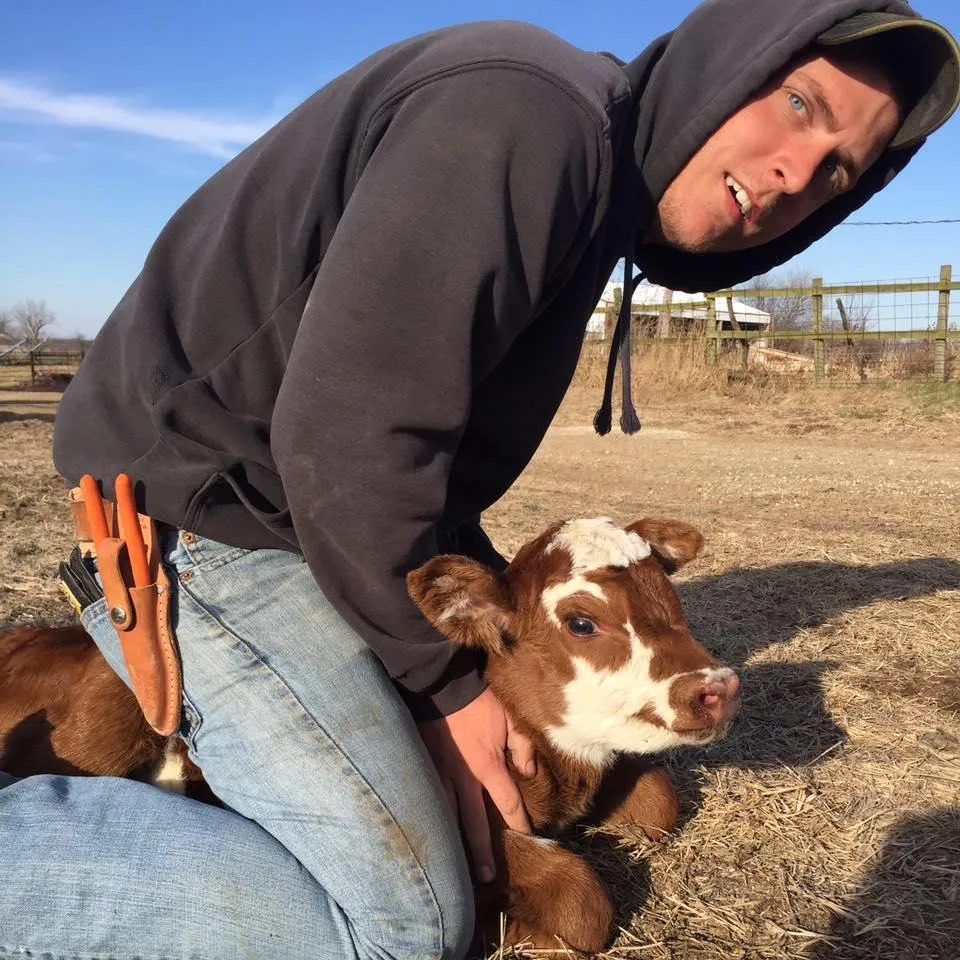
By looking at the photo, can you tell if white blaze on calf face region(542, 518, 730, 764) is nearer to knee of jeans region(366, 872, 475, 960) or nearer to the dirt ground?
the dirt ground

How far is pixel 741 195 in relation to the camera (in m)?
2.82

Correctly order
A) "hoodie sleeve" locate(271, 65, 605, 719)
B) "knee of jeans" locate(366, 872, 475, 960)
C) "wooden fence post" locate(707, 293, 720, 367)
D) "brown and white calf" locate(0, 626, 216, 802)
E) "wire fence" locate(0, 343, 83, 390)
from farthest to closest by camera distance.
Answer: "wire fence" locate(0, 343, 83, 390) → "wooden fence post" locate(707, 293, 720, 367) → "brown and white calf" locate(0, 626, 216, 802) → "knee of jeans" locate(366, 872, 475, 960) → "hoodie sleeve" locate(271, 65, 605, 719)

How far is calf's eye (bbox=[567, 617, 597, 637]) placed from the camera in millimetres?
2955

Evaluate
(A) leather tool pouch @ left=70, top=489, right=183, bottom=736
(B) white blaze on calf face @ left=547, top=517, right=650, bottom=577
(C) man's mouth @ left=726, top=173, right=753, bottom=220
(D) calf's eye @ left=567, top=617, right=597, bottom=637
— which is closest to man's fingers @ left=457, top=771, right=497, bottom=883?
(D) calf's eye @ left=567, top=617, right=597, bottom=637

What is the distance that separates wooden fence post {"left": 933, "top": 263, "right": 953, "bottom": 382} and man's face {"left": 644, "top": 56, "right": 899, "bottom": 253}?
1565 centimetres

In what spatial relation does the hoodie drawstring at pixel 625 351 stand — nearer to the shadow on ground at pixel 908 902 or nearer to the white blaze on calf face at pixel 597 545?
the white blaze on calf face at pixel 597 545

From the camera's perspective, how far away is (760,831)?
10.6ft

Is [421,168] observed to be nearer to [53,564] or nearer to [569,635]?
[569,635]

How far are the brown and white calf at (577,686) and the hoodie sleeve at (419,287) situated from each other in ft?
1.07

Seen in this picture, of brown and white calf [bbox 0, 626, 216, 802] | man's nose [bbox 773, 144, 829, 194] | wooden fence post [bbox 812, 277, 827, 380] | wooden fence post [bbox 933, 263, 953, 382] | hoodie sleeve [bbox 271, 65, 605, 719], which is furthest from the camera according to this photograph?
wooden fence post [bbox 812, 277, 827, 380]

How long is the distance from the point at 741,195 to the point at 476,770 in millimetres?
1868

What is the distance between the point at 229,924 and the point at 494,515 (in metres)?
5.82

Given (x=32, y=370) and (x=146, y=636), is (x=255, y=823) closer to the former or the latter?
(x=146, y=636)

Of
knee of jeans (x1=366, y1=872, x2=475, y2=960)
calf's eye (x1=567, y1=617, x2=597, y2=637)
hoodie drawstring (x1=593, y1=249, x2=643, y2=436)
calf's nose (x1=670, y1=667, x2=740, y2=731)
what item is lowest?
A: knee of jeans (x1=366, y1=872, x2=475, y2=960)
